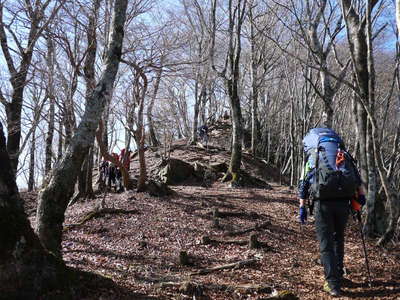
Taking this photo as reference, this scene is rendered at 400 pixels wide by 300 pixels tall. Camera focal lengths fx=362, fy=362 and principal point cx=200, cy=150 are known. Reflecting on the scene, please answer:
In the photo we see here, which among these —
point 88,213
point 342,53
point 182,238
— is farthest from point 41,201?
point 342,53

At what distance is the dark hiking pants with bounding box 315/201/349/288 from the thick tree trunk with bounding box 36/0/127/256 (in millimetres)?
3060

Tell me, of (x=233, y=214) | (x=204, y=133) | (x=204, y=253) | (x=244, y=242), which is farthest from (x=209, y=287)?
(x=204, y=133)

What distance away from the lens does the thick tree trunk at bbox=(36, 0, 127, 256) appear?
4.57 m

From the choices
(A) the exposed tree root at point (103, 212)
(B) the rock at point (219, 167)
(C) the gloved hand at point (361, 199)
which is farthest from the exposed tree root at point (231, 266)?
(B) the rock at point (219, 167)

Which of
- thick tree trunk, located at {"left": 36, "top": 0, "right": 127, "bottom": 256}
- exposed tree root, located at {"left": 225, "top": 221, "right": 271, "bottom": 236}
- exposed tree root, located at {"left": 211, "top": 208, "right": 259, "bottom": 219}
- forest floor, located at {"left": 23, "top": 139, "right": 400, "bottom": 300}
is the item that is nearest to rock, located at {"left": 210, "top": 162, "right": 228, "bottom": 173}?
forest floor, located at {"left": 23, "top": 139, "right": 400, "bottom": 300}

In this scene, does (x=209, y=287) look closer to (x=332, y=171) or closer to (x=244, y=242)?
(x=332, y=171)

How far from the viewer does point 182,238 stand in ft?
22.2

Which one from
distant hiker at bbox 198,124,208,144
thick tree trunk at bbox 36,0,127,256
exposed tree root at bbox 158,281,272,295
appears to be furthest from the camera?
distant hiker at bbox 198,124,208,144

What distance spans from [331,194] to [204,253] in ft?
8.90

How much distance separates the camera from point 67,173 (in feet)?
15.4

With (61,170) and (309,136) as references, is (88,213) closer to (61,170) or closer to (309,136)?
(61,170)

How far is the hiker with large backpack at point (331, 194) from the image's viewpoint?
3869 mm

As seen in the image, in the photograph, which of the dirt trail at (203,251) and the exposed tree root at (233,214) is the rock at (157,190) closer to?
the dirt trail at (203,251)

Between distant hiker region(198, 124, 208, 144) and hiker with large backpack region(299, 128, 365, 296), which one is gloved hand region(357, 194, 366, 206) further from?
distant hiker region(198, 124, 208, 144)
